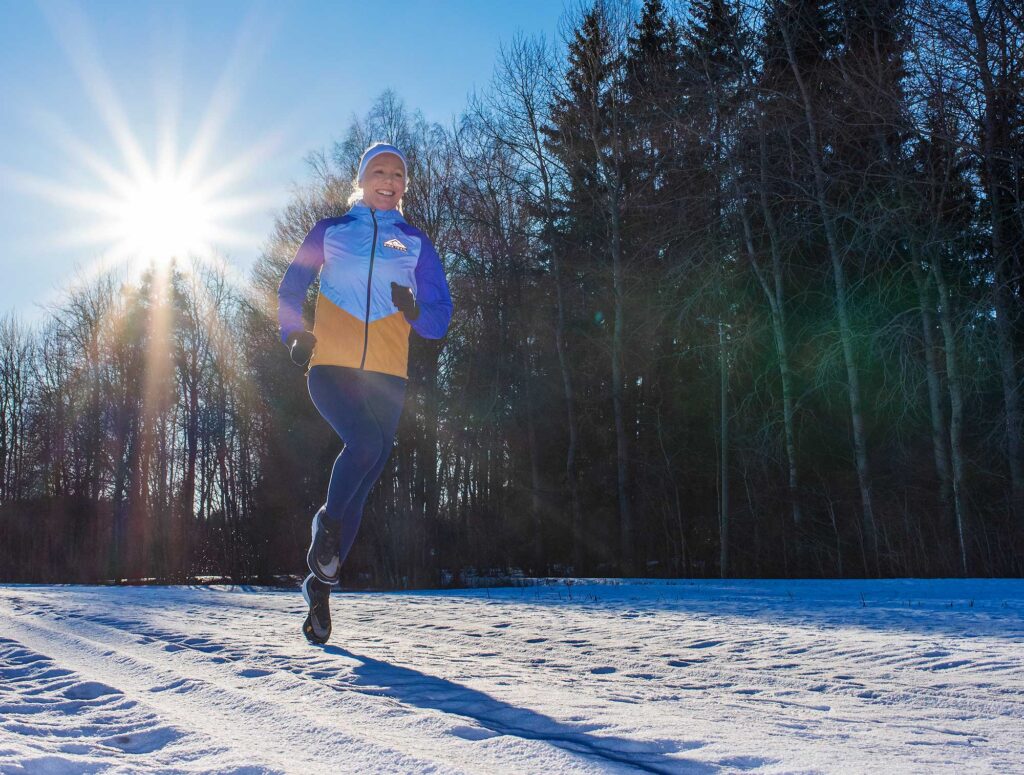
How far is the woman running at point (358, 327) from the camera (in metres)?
3.52

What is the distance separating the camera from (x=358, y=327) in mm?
3670

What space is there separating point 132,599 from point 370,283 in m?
3.95

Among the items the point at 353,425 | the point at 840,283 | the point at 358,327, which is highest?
the point at 840,283

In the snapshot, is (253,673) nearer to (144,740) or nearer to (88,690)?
(88,690)

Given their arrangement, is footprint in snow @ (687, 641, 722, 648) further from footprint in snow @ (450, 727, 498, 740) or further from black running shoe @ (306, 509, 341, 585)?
footprint in snow @ (450, 727, 498, 740)

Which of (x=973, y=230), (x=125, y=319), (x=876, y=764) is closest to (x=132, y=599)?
(x=876, y=764)

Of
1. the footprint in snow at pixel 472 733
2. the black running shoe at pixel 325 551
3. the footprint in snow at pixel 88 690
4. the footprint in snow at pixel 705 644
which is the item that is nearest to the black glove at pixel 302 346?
the black running shoe at pixel 325 551

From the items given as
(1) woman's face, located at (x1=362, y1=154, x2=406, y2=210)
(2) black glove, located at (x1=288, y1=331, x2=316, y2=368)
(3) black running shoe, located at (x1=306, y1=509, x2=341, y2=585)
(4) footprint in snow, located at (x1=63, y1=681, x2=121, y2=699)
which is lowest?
(4) footprint in snow, located at (x1=63, y1=681, x2=121, y2=699)

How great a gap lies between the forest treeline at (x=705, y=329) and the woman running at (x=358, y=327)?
10.2m

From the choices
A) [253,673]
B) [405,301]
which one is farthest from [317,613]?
[405,301]

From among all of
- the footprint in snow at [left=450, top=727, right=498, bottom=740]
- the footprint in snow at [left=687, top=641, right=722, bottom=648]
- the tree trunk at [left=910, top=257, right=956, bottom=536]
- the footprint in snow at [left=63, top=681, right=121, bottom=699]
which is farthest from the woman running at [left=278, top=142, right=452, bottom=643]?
the tree trunk at [left=910, top=257, right=956, bottom=536]

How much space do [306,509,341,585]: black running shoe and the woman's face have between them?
147 cm

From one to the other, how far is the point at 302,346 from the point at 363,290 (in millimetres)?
403

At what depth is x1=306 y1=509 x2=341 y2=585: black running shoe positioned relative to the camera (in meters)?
3.39
